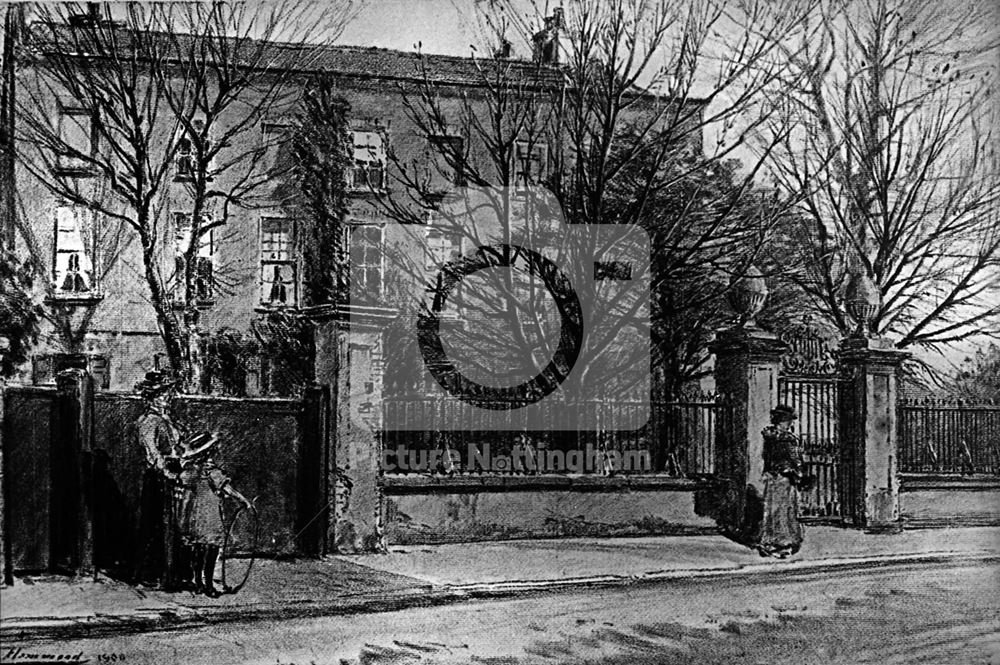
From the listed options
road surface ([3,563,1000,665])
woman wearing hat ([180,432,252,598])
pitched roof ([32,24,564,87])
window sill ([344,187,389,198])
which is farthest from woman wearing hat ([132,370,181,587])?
pitched roof ([32,24,564,87])

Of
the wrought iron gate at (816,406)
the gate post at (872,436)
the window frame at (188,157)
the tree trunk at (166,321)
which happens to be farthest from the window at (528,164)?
the gate post at (872,436)

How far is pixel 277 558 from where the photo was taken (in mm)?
7461

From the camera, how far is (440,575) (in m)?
7.60

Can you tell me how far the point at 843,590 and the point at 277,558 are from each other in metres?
4.46

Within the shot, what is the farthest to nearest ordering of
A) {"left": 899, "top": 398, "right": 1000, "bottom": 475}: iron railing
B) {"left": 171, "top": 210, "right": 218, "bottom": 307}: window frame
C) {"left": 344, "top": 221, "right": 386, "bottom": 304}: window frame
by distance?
1. {"left": 899, "top": 398, "right": 1000, "bottom": 475}: iron railing
2. {"left": 344, "top": 221, "right": 386, "bottom": 304}: window frame
3. {"left": 171, "top": 210, "right": 218, "bottom": 307}: window frame

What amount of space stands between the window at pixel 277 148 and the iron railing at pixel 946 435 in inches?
217

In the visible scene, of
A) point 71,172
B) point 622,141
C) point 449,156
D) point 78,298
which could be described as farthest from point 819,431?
point 71,172

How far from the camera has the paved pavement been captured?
273 inches

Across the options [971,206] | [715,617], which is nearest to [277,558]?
[715,617]

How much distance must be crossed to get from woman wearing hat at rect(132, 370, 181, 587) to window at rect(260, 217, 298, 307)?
114 cm

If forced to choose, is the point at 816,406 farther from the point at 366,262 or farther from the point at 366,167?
the point at 366,167

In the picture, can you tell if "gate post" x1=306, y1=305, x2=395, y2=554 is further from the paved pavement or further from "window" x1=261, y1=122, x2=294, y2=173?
"window" x1=261, y1=122, x2=294, y2=173

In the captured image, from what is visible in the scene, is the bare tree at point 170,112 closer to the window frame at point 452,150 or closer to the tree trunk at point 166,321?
the tree trunk at point 166,321

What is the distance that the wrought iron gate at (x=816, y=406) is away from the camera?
28.6 ft
